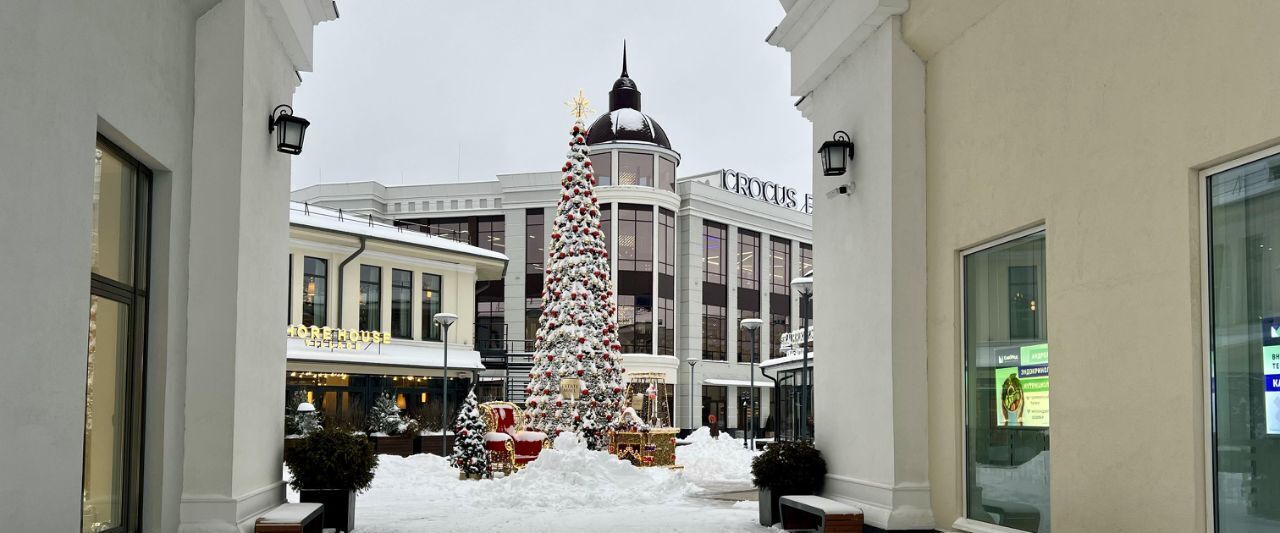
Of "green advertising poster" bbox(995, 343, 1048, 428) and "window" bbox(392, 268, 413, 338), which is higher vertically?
"window" bbox(392, 268, 413, 338)

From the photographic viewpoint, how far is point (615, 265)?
4391 cm

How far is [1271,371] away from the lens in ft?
18.3

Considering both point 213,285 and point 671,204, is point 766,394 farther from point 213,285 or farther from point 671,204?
point 213,285

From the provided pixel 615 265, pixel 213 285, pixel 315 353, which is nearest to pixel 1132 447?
pixel 213 285

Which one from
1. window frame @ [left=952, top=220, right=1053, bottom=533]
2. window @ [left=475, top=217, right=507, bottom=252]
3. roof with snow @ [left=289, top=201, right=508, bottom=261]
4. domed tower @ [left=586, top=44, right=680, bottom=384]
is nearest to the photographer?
window frame @ [left=952, top=220, right=1053, bottom=533]

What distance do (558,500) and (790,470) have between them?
4847 mm

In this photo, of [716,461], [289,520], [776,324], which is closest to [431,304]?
[716,461]

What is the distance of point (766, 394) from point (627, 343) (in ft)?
29.0

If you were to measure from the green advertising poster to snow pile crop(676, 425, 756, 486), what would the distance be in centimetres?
995

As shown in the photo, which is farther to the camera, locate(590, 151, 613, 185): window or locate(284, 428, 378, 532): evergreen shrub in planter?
locate(590, 151, 613, 185): window

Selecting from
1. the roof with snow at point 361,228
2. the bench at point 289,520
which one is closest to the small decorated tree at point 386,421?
the roof with snow at point 361,228

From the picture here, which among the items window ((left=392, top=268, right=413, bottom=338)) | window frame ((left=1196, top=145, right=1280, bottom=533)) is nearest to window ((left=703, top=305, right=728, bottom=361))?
window ((left=392, top=268, right=413, bottom=338))

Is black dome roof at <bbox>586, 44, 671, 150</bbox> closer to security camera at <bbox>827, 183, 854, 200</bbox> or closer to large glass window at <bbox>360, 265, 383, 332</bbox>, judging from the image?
large glass window at <bbox>360, 265, 383, 332</bbox>

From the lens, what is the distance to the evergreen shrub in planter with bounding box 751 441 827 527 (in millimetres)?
10977
